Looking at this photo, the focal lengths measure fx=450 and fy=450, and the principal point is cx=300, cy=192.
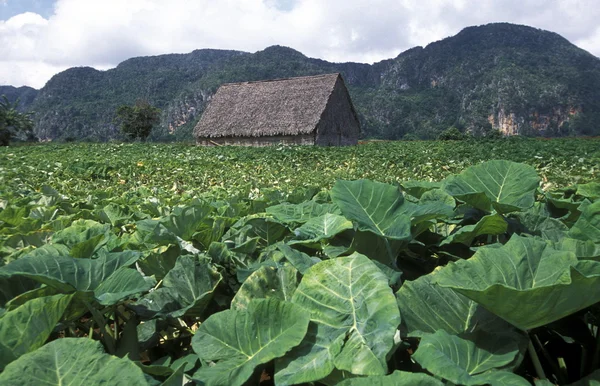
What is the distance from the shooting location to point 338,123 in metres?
28.3

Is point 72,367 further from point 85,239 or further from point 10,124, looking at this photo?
point 10,124

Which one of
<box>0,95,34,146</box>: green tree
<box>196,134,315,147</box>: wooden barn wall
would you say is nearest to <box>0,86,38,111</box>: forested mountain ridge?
<box>0,95,34,146</box>: green tree

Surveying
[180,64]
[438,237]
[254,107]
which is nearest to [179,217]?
[438,237]

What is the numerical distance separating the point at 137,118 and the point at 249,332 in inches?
2310

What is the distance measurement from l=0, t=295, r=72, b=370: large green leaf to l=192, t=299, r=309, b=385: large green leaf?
0.64 feet

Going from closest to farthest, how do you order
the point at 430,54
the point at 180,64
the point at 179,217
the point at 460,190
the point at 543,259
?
the point at 543,259 < the point at 179,217 < the point at 460,190 < the point at 430,54 < the point at 180,64

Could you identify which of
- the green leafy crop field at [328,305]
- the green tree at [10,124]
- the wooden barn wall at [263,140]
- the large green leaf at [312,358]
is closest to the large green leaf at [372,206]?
the green leafy crop field at [328,305]

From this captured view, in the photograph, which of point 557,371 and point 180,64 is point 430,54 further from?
point 557,371

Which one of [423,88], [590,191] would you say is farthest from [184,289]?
[423,88]

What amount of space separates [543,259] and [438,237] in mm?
462

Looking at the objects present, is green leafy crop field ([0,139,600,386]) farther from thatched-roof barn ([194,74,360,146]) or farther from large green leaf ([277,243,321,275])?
thatched-roof barn ([194,74,360,146])

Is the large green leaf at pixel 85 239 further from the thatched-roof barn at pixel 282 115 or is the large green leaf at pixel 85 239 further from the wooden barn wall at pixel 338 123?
the wooden barn wall at pixel 338 123

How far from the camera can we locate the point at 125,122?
55.5 m

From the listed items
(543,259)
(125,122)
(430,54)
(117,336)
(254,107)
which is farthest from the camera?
(430,54)
